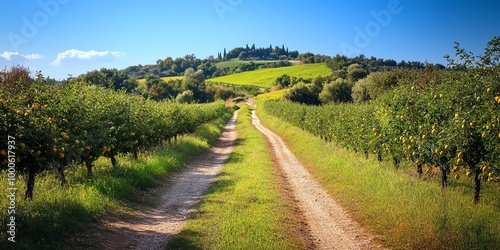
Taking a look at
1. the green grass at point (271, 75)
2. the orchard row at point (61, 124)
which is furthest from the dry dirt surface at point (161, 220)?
the green grass at point (271, 75)

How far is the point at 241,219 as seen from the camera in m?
8.91

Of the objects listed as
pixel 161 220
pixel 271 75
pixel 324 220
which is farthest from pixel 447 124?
pixel 271 75

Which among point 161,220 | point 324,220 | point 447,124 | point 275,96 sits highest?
point 275,96

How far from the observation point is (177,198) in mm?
12539

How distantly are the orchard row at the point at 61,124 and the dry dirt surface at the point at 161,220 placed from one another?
7.51 feet

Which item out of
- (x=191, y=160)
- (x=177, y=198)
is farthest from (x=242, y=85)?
(x=177, y=198)

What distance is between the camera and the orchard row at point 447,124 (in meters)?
7.52

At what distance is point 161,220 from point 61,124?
4165mm

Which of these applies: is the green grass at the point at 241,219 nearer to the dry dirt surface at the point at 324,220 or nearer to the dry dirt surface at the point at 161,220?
the dry dirt surface at the point at 161,220

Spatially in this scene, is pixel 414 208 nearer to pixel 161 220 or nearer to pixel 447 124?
pixel 447 124

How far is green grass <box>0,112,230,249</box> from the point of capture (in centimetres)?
688

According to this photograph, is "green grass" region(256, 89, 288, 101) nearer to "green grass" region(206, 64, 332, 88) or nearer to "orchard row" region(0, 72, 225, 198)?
"green grass" region(206, 64, 332, 88)

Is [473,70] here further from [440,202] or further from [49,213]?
[49,213]

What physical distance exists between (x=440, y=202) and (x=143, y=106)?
15184 mm
